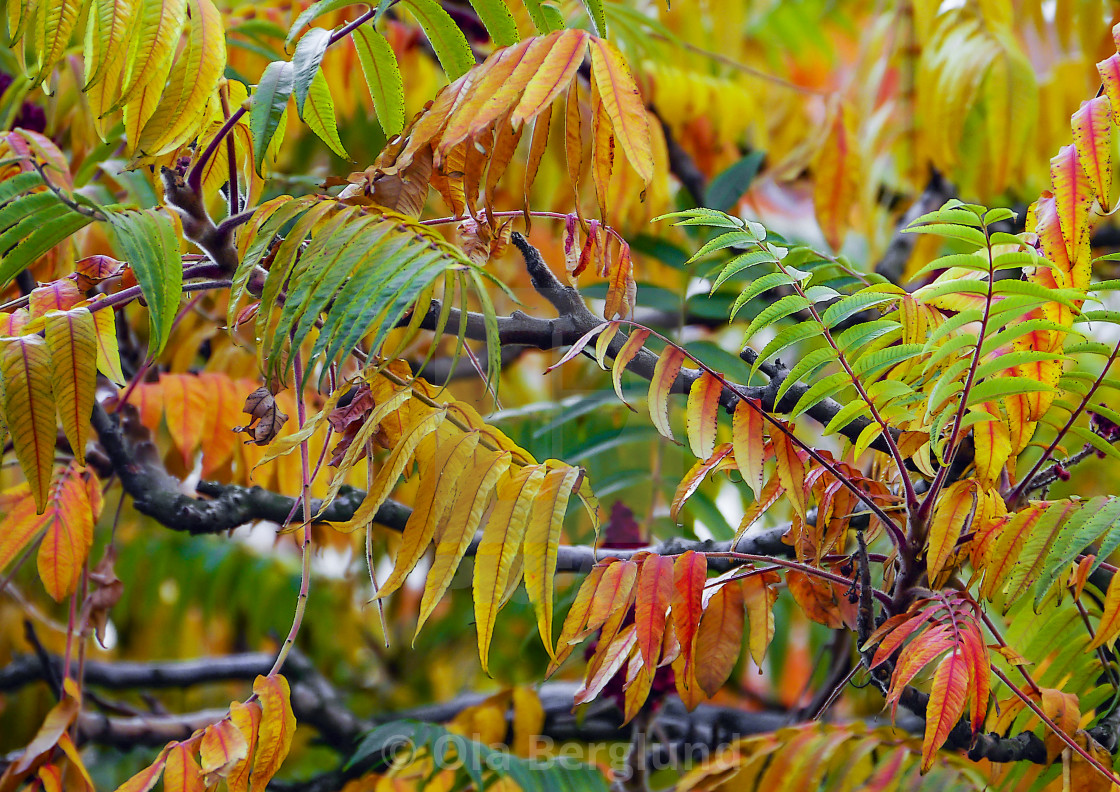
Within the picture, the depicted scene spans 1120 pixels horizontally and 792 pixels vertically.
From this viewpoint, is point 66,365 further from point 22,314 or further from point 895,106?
point 895,106

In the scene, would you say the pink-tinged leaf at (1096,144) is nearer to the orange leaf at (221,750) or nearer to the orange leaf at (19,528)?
the orange leaf at (221,750)

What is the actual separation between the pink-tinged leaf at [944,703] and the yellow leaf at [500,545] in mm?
359

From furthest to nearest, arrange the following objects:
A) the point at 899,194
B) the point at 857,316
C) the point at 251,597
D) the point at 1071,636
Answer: the point at 899,194 → the point at 251,597 → the point at 857,316 → the point at 1071,636

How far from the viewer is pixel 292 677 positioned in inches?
68.6

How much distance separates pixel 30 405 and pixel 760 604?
0.70 meters

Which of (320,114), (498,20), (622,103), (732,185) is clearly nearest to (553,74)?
(622,103)

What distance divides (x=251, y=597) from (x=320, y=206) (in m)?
1.42

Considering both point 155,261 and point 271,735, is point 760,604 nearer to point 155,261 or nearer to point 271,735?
point 271,735

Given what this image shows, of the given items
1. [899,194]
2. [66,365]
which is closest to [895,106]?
[899,194]

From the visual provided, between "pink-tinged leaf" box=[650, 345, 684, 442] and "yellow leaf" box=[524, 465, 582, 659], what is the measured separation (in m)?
0.10

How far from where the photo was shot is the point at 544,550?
77 cm

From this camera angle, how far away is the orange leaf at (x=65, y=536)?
1.04 m

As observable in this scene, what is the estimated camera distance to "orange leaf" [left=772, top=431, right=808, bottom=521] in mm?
817
